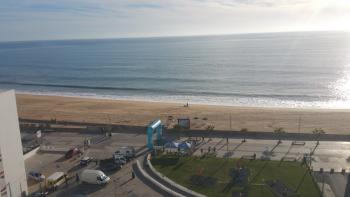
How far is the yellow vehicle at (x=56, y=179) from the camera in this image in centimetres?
2417

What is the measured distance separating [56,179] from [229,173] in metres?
11.9

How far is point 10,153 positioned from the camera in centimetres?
2209

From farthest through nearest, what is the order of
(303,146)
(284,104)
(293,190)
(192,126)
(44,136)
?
(284,104) → (192,126) → (44,136) → (303,146) → (293,190)

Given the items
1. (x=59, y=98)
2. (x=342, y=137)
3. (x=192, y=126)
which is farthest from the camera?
(x=59, y=98)

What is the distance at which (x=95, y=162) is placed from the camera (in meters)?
28.8

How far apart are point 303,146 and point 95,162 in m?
18.0

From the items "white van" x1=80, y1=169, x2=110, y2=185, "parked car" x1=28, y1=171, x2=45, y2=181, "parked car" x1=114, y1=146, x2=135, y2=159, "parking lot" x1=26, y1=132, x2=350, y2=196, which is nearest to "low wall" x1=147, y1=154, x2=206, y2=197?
"parking lot" x1=26, y1=132, x2=350, y2=196

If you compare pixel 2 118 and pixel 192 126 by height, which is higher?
pixel 2 118

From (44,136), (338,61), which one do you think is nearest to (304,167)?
(44,136)

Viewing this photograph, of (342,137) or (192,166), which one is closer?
(192,166)

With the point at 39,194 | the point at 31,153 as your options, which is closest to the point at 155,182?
the point at 39,194

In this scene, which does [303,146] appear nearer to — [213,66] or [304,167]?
[304,167]

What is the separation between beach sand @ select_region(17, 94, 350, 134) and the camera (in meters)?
43.1

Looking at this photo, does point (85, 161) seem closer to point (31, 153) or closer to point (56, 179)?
point (56, 179)
